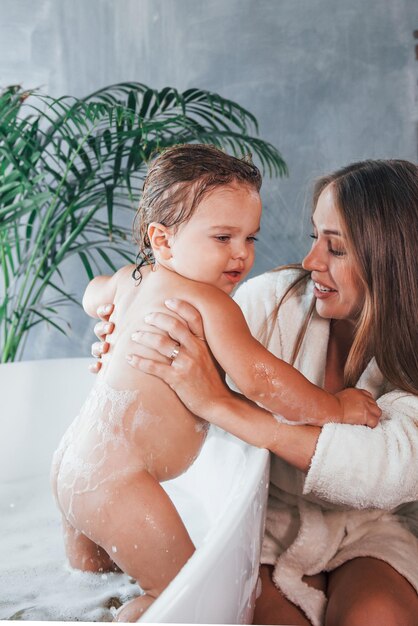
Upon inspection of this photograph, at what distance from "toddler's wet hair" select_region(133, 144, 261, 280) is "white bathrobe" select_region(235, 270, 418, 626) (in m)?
0.36

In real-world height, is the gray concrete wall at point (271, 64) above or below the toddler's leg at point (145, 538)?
above

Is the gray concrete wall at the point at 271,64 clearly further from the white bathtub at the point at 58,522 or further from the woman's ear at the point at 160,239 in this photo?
the woman's ear at the point at 160,239

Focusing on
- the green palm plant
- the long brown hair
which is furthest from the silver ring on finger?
the green palm plant

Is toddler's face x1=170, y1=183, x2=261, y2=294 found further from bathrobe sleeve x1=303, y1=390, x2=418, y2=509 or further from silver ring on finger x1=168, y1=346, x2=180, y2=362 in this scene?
bathrobe sleeve x1=303, y1=390, x2=418, y2=509

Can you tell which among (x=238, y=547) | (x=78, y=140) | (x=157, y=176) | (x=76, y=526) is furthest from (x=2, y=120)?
(x=238, y=547)

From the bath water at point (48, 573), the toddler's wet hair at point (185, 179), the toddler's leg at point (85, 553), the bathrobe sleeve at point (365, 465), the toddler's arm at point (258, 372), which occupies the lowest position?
the bath water at point (48, 573)

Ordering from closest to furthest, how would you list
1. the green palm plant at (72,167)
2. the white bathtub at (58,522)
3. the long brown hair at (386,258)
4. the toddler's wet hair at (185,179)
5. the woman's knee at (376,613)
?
the white bathtub at (58,522) → the woman's knee at (376,613) → the toddler's wet hair at (185,179) → the long brown hair at (386,258) → the green palm plant at (72,167)

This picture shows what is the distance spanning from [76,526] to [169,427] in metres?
0.26

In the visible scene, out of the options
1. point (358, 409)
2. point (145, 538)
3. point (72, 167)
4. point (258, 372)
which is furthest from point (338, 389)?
point (72, 167)

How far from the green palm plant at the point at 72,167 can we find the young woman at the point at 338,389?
1039mm

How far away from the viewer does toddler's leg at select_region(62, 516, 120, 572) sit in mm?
1427

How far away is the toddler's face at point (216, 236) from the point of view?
1350mm

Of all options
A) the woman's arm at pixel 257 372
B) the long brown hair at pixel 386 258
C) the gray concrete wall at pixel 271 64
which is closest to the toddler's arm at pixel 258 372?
the woman's arm at pixel 257 372

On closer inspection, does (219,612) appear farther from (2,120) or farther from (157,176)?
(2,120)
